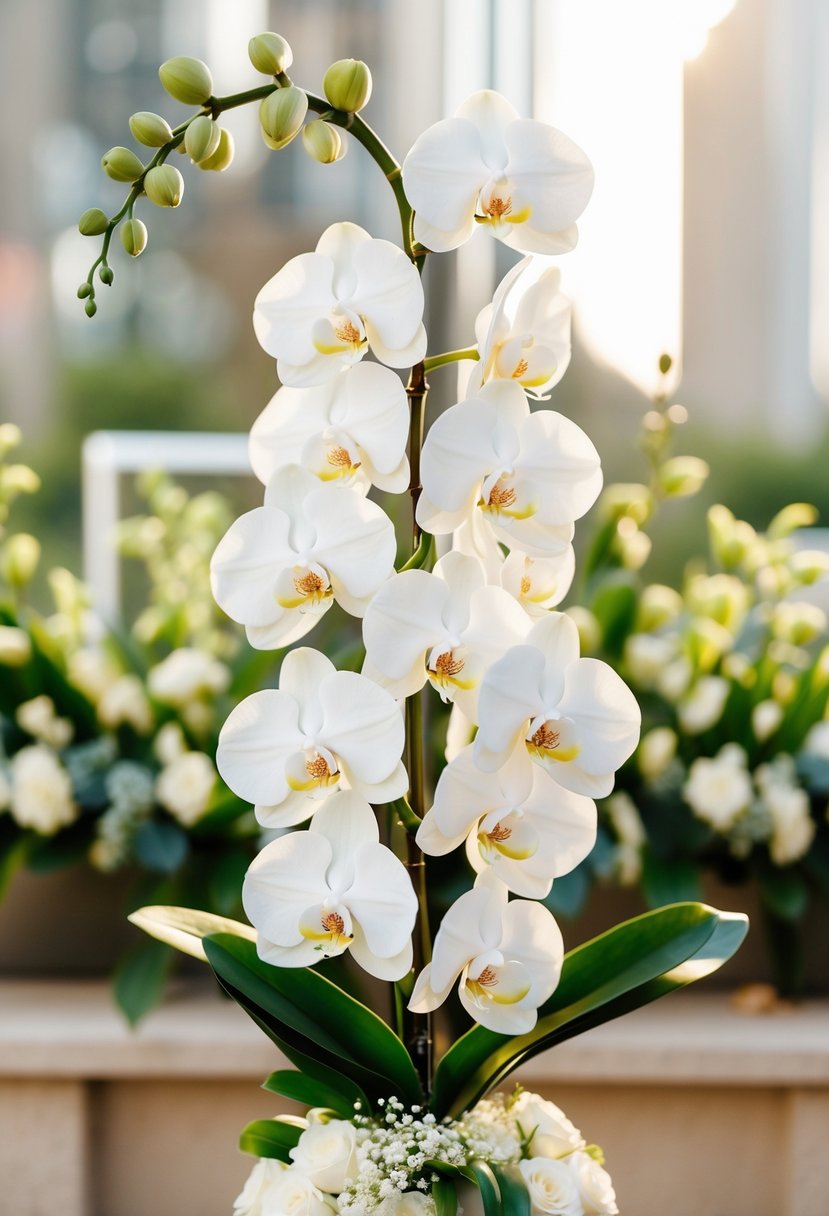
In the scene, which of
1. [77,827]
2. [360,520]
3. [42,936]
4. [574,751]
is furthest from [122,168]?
[42,936]

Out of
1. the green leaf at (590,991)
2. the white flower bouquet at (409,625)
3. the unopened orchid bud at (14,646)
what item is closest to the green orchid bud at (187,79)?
the white flower bouquet at (409,625)

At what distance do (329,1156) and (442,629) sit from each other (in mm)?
210

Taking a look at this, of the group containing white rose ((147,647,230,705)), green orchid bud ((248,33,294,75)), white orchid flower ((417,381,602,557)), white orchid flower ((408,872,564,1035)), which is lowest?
white rose ((147,647,230,705))

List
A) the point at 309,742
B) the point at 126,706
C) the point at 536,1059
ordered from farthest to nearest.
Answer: the point at 126,706, the point at 536,1059, the point at 309,742

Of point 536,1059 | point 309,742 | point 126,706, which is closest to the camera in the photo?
point 309,742

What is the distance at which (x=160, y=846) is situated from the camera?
0.91 meters

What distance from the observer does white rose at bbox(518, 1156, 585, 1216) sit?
1.43ft

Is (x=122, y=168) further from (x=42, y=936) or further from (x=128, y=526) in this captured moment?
(x=42, y=936)

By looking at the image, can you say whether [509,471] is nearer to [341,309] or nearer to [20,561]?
[341,309]

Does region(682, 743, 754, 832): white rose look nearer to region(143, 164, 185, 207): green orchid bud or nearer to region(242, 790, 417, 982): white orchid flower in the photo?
region(242, 790, 417, 982): white orchid flower

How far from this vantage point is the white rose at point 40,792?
0.90 meters

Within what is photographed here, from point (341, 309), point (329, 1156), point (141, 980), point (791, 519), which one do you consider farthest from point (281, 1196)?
point (791, 519)

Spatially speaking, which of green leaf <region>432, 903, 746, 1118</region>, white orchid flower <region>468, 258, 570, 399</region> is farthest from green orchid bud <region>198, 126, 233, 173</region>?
green leaf <region>432, 903, 746, 1118</region>

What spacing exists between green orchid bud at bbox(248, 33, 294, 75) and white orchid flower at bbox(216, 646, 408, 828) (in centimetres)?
23
